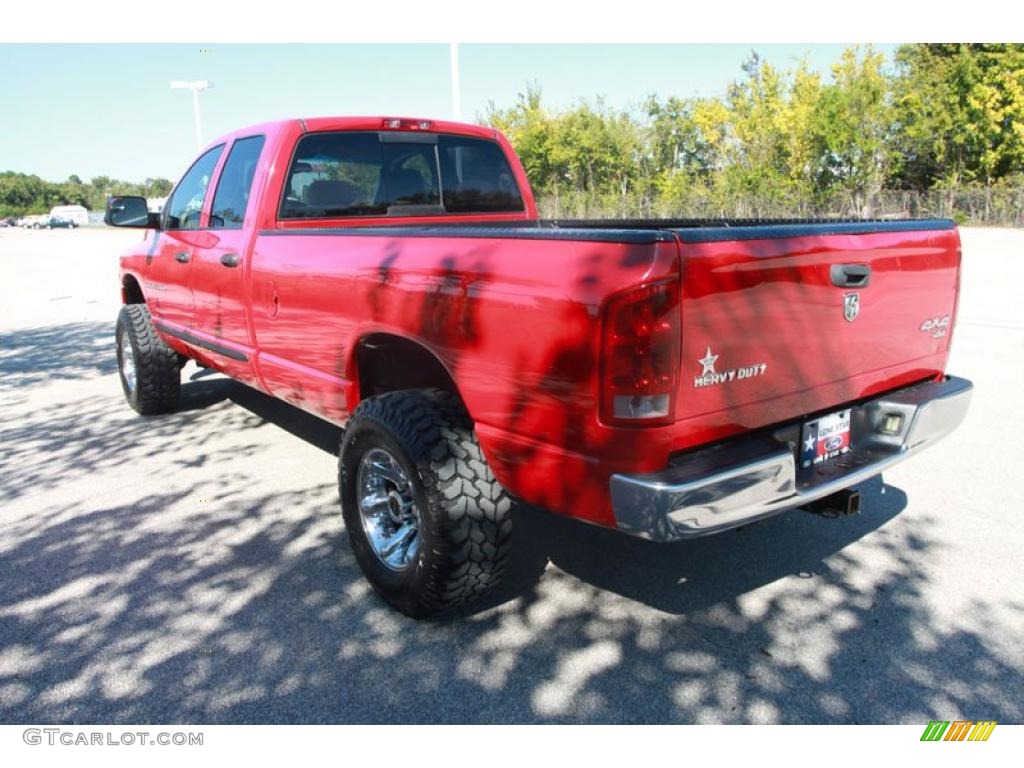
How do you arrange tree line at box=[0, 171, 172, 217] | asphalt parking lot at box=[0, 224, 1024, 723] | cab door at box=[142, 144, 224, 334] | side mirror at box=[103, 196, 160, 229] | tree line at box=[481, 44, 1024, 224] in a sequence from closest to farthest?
asphalt parking lot at box=[0, 224, 1024, 723] < cab door at box=[142, 144, 224, 334] < side mirror at box=[103, 196, 160, 229] < tree line at box=[481, 44, 1024, 224] < tree line at box=[0, 171, 172, 217]

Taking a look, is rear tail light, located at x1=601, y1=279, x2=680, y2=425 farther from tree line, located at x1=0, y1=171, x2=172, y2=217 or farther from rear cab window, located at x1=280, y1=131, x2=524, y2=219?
tree line, located at x1=0, y1=171, x2=172, y2=217

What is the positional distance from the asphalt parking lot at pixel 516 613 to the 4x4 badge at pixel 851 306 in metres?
1.16

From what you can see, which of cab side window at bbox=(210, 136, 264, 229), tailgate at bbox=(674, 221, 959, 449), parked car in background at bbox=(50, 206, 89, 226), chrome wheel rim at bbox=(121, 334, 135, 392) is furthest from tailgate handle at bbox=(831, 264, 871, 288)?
parked car in background at bbox=(50, 206, 89, 226)

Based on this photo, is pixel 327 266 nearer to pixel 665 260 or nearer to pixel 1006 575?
pixel 665 260

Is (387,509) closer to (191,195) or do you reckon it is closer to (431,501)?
(431,501)

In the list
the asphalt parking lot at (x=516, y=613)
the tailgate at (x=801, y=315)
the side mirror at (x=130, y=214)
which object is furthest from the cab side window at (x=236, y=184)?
the tailgate at (x=801, y=315)

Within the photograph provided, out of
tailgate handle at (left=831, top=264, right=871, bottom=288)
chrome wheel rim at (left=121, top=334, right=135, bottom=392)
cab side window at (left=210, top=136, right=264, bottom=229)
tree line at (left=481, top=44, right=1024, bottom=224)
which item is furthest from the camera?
tree line at (left=481, top=44, right=1024, bottom=224)

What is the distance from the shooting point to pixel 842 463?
2.89 m

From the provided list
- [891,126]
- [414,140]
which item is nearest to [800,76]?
[891,126]

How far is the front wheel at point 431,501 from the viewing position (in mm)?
2746

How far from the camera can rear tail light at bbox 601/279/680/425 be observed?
2168 millimetres

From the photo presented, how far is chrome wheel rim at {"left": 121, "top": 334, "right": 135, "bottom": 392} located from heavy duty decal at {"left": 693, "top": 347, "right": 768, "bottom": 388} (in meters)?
5.11
